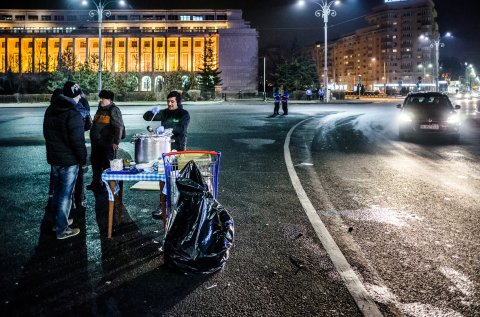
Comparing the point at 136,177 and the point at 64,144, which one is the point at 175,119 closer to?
the point at 136,177

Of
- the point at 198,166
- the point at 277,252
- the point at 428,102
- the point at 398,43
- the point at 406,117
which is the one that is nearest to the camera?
the point at 277,252

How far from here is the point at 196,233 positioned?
456 cm

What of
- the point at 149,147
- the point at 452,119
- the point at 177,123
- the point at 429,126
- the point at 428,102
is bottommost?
the point at 149,147

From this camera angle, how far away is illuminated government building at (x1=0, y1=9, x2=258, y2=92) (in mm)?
103125

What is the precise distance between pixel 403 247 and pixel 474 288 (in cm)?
115

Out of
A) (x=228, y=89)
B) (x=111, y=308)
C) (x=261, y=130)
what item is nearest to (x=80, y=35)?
(x=228, y=89)

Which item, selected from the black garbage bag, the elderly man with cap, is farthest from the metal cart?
the elderly man with cap

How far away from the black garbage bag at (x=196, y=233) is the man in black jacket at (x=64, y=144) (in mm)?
1662

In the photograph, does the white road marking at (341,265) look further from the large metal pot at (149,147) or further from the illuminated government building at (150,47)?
the illuminated government building at (150,47)

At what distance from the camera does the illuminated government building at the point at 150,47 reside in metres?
103

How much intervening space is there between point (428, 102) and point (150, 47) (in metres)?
95.3

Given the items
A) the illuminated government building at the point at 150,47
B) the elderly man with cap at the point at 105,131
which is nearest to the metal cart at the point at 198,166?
the elderly man with cap at the point at 105,131

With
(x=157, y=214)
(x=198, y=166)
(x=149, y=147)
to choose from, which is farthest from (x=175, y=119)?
(x=198, y=166)

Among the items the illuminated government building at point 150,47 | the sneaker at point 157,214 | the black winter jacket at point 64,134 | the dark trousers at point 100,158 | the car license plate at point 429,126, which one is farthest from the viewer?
the illuminated government building at point 150,47
